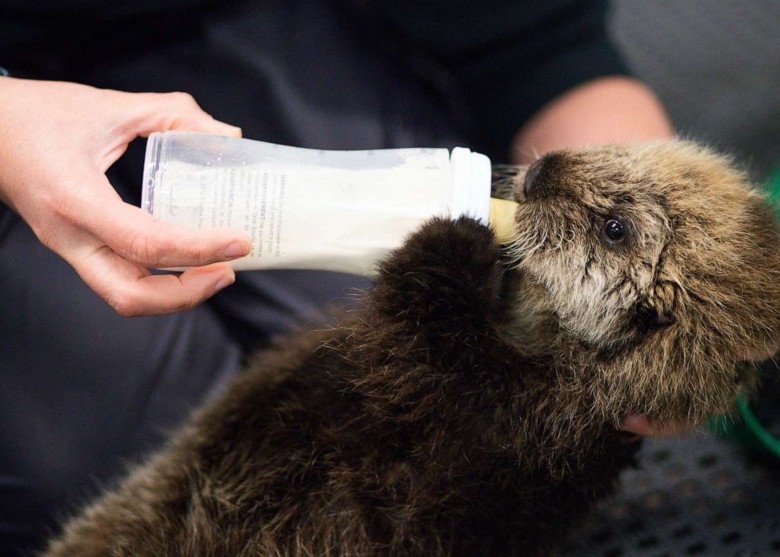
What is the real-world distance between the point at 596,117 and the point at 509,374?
77cm

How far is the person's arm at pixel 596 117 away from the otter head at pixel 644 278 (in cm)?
42

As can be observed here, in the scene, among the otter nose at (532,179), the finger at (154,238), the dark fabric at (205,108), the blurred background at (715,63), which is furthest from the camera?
the blurred background at (715,63)

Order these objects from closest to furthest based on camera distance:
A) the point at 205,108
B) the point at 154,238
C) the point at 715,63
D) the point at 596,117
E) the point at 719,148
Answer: the point at 154,238
the point at 205,108
the point at 596,117
the point at 719,148
the point at 715,63

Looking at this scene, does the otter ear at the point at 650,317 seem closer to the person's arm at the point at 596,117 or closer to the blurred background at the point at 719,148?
the blurred background at the point at 719,148

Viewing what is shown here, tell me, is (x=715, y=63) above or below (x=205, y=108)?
above

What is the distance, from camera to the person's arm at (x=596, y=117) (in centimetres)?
157

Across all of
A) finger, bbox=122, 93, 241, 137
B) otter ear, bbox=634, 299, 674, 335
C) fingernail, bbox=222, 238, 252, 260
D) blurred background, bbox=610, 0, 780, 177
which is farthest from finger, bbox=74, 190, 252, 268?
blurred background, bbox=610, 0, 780, 177

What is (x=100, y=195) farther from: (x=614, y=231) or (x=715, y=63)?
(x=715, y=63)

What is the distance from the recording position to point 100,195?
95 cm

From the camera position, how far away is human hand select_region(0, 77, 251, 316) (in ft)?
3.02

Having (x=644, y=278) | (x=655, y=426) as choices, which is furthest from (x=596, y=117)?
(x=655, y=426)

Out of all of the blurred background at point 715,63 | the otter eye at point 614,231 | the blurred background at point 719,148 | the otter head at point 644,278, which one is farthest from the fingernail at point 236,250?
the blurred background at point 715,63

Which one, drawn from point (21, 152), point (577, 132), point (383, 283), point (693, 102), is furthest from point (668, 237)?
point (693, 102)

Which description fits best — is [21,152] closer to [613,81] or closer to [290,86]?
[290,86]
